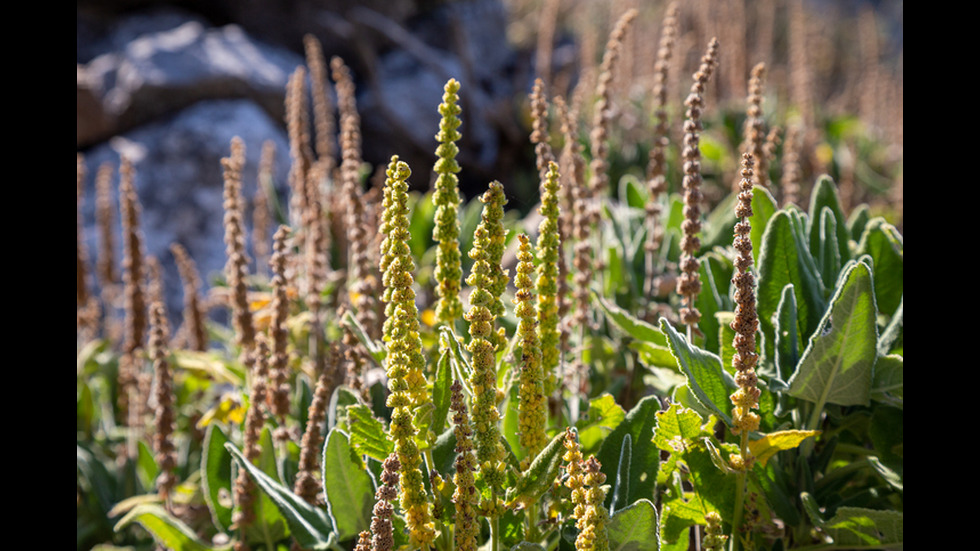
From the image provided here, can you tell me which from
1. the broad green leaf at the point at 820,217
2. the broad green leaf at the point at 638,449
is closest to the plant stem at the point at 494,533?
the broad green leaf at the point at 638,449

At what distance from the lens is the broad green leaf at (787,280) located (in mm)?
1560

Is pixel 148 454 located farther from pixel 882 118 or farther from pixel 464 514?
pixel 882 118

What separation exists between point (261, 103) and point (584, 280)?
442cm

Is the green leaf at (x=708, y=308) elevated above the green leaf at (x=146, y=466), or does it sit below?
above

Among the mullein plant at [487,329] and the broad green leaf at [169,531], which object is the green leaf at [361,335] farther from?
the broad green leaf at [169,531]

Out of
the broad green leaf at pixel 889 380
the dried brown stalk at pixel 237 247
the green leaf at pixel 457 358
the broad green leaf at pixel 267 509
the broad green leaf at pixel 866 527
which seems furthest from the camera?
the dried brown stalk at pixel 237 247

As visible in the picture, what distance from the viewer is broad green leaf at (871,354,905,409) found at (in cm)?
147

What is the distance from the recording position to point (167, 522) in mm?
1646

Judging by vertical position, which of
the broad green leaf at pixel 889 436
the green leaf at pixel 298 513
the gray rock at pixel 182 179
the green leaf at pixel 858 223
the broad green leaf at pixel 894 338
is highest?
the gray rock at pixel 182 179

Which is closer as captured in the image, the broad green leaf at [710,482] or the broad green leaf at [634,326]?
the broad green leaf at [710,482]

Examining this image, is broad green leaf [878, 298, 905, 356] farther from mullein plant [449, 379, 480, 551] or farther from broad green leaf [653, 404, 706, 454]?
mullein plant [449, 379, 480, 551]

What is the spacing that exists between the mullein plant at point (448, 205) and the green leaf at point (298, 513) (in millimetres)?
484

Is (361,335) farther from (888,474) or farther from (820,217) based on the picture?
(820,217)
